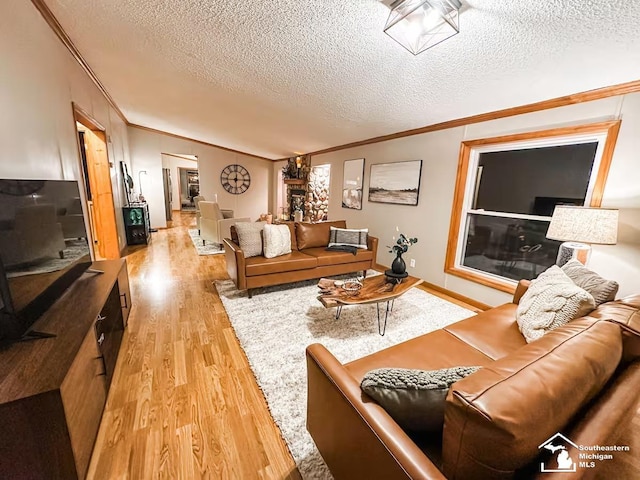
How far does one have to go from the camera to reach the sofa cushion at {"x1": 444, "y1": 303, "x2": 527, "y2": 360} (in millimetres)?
1486

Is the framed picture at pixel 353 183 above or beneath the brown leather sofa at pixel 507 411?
above

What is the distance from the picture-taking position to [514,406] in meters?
0.56

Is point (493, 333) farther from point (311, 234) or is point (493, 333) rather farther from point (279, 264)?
point (311, 234)

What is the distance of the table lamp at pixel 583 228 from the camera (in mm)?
1783

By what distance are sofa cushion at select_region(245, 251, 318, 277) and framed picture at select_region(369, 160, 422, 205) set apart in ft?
5.39

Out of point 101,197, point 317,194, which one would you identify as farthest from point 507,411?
point 317,194

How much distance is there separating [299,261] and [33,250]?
226cm

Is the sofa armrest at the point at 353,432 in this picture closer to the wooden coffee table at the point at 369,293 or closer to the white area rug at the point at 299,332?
the white area rug at the point at 299,332

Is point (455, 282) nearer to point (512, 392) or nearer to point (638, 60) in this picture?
point (638, 60)

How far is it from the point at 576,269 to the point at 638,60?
1389mm

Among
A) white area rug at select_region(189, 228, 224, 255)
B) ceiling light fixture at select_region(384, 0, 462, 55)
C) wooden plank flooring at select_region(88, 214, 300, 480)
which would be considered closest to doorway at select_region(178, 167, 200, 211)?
white area rug at select_region(189, 228, 224, 255)

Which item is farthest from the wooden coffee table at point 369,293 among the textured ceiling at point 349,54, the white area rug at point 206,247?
the white area rug at point 206,247

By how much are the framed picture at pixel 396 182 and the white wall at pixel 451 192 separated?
0.09m

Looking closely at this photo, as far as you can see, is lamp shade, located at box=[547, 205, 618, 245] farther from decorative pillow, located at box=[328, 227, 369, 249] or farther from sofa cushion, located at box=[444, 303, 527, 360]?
decorative pillow, located at box=[328, 227, 369, 249]
